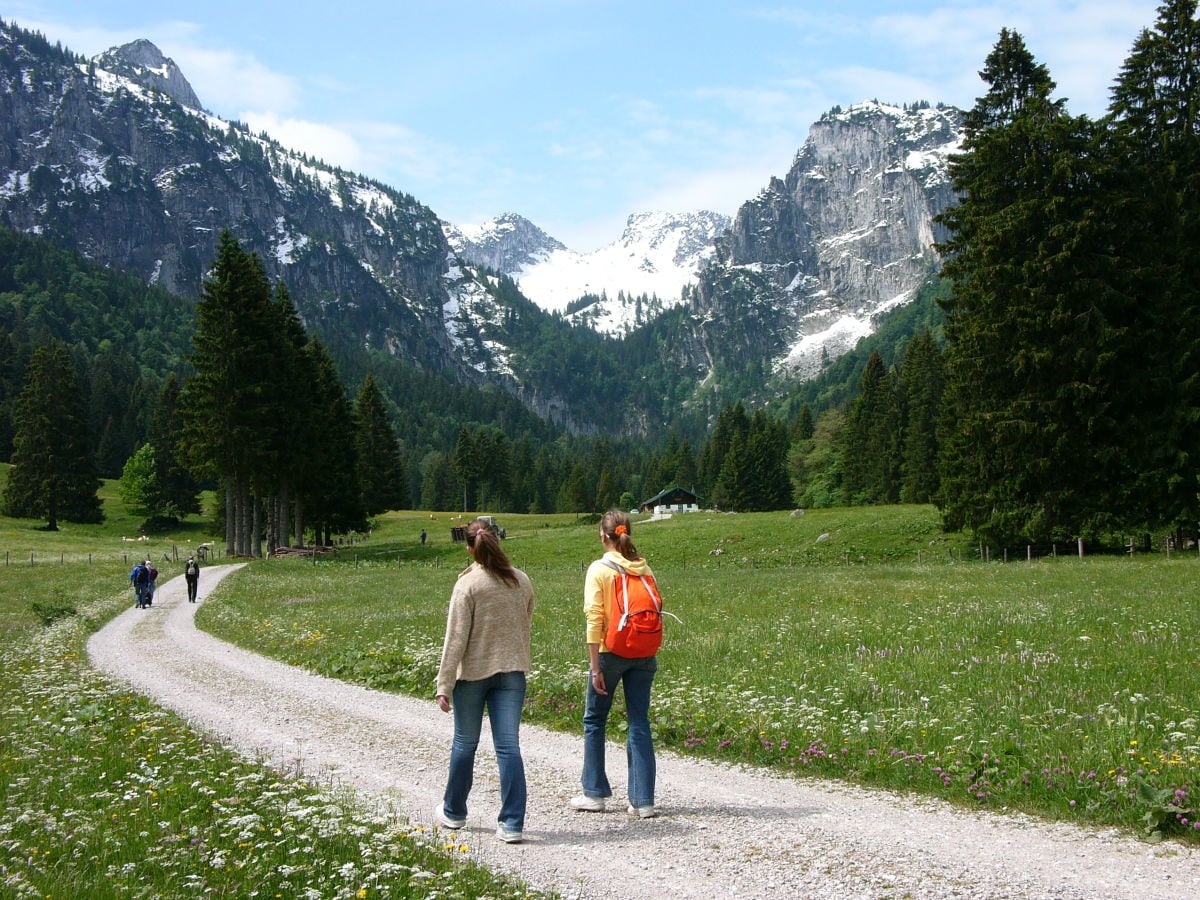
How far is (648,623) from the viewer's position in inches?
319

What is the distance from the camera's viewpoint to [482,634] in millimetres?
7801

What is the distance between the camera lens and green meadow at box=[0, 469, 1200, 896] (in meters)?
6.55

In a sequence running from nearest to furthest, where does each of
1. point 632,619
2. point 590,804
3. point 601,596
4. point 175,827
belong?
1. point 175,827
2. point 632,619
3. point 601,596
4. point 590,804

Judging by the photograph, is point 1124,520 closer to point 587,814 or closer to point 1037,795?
point 1037,795

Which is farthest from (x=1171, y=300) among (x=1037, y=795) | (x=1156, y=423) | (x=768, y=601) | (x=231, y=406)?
(x=231, y=406)

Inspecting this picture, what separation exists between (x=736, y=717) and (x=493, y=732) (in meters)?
4.30

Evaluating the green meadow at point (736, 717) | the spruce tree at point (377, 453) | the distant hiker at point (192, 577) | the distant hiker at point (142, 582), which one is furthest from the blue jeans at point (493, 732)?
the spruce tree at point (377, 453)

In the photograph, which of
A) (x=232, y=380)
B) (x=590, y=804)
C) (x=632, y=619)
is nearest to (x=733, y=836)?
(x=590, y=804)

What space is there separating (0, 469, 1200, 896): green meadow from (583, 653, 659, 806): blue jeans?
67.1 inches

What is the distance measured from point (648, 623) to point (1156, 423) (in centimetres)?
3148

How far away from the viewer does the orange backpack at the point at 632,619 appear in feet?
26.4

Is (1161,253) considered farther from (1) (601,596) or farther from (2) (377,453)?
(2) (377,453)

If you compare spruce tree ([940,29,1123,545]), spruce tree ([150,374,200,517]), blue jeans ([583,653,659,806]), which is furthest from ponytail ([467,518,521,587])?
spruce tree ([150,374,200,517])

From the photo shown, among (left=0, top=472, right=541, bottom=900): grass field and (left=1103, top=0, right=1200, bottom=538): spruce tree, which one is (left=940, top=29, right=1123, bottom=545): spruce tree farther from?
(left=0, top=472, right=541, bottom=900): grass field
